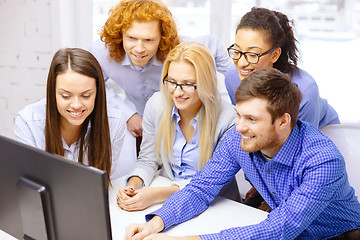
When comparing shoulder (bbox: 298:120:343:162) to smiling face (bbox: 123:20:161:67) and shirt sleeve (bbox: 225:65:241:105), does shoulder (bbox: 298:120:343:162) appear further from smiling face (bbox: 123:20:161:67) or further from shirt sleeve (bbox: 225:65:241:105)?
smiling face (bbox: 123:20:161:67)

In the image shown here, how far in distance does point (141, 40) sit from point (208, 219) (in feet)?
2.96

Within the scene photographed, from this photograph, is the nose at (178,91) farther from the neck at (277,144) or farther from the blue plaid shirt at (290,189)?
the neck at (277,144)

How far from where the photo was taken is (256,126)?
136cm

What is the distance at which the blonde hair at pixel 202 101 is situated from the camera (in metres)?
1.70

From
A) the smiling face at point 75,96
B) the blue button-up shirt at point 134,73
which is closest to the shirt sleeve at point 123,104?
the blue button-up shirt at point 134,73

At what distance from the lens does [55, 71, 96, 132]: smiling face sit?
159 centimetres

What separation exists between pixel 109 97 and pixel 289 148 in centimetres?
121

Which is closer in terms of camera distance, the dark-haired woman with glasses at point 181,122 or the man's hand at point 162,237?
the man's hand at point 162,237

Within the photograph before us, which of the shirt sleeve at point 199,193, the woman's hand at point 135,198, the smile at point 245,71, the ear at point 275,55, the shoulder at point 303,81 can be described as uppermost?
the ear at point 275,55

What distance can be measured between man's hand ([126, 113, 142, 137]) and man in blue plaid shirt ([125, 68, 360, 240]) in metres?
0.74

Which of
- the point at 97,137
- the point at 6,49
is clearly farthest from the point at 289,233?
the point at 6,49

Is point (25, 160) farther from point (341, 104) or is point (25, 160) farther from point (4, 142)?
point (341, 104)

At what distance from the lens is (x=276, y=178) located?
1.46m

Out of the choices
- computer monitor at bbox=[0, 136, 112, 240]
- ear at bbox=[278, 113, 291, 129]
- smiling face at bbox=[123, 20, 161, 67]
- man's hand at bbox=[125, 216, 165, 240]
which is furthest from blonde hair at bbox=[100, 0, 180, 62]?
computer monitor at bbox=[0, 136, 112, 240]
